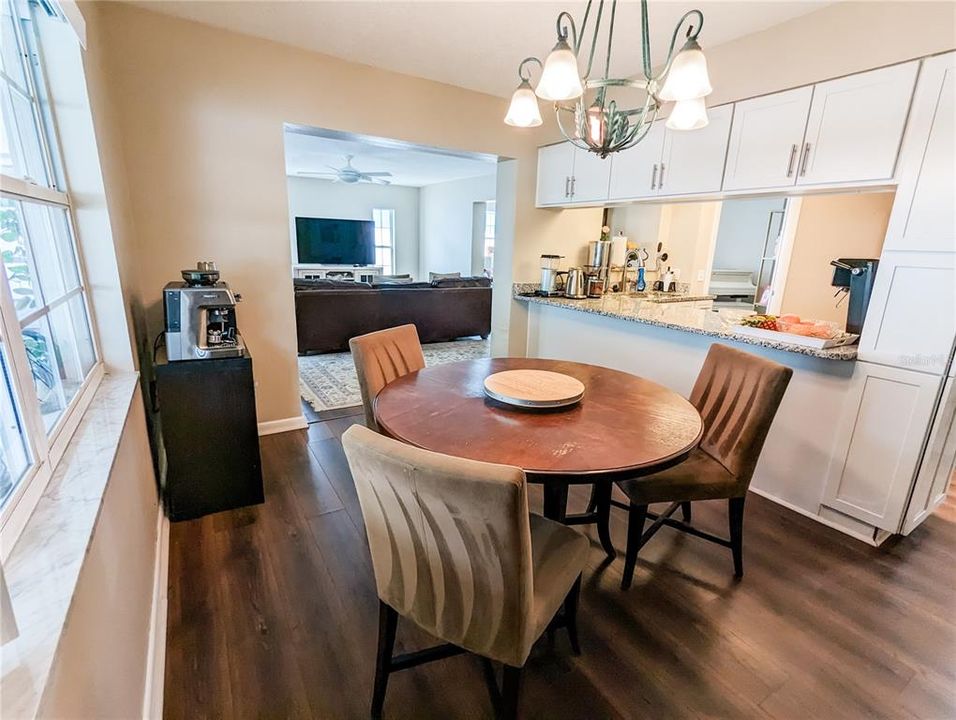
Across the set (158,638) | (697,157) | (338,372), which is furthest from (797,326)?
(338,372)

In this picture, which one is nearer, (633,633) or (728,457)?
(633,633)

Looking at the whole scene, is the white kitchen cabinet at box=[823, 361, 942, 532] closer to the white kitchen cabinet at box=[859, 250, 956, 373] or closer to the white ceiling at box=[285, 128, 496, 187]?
the white kitchen cabinet at box=[859, 250, 956, 373]

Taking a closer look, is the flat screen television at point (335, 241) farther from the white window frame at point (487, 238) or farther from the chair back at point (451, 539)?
the chair back at point (451, 539)

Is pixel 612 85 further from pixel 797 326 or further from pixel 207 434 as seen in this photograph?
pixel 207 434

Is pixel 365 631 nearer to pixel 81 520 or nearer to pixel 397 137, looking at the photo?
pixel 81 520

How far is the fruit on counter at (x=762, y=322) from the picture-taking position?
236 centimetres

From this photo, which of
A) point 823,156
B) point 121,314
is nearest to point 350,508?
point 121,314

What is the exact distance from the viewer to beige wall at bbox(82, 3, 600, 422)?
7.55 ft

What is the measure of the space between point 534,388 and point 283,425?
6.97 ft

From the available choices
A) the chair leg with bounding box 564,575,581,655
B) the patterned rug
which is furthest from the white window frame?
the chair leg with bounding box 564,575,581,655

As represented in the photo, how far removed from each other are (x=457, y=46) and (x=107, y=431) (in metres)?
2.58

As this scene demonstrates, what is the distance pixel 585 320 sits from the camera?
11.1 ft

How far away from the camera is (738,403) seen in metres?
1.77

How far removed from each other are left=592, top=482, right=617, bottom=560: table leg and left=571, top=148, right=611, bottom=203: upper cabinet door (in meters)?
2.22
